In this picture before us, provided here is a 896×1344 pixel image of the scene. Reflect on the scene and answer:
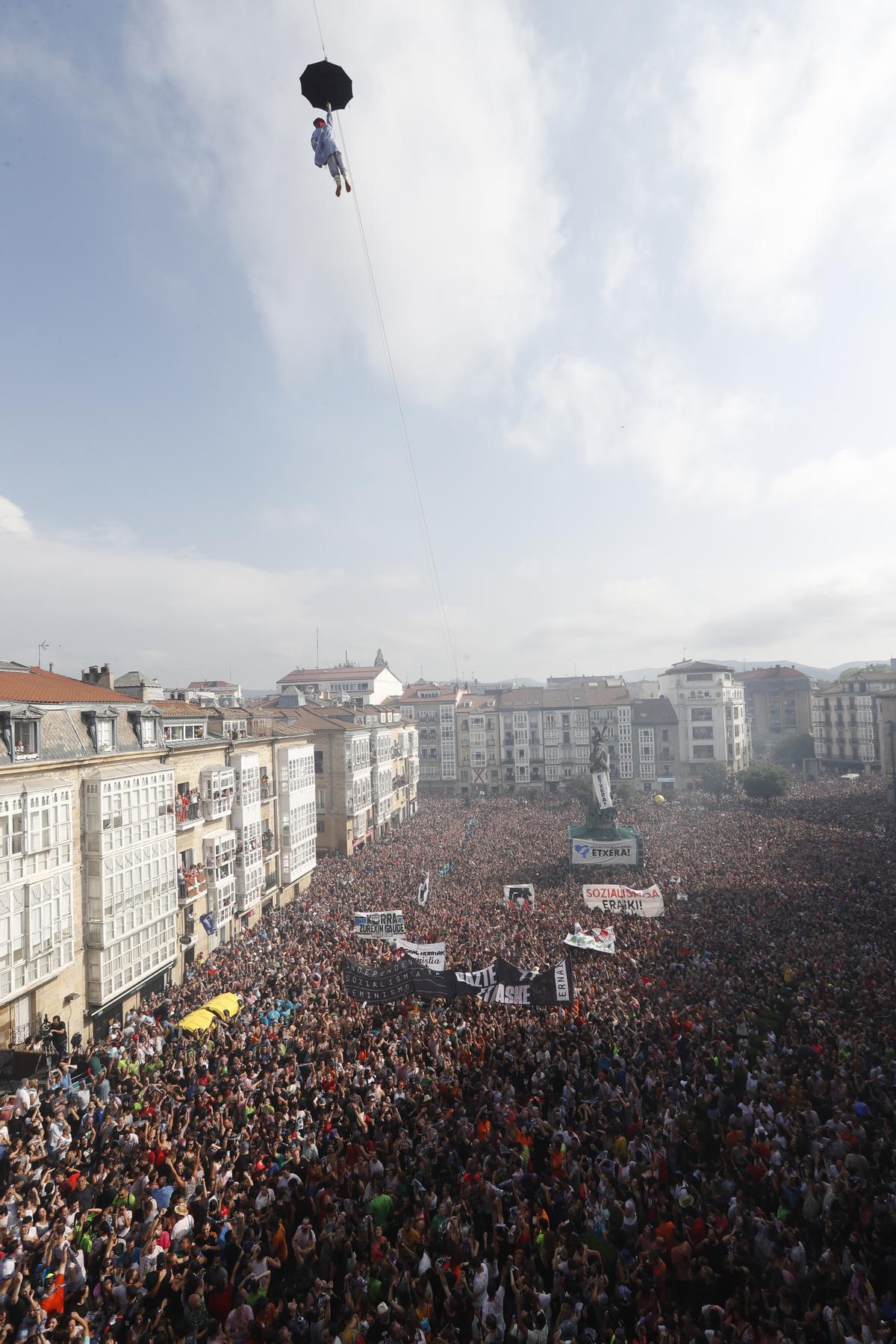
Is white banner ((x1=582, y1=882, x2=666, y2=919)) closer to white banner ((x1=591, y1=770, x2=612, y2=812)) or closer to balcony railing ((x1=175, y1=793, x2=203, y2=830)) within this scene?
white banner ((x1=591, y1=770, x2=612, y2=812))

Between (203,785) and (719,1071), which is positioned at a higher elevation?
(203,785)

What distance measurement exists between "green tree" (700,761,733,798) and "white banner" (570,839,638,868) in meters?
40.8

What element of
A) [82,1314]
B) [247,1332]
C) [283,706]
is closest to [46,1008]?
[82,1314]

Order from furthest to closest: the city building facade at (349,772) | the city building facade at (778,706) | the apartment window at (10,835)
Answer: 1. the city building facade at (778,706)
2. the city building facade at (349,772)
3. the apartment window at (10,835)

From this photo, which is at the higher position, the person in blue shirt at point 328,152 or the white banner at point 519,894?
the person in blue shirt at point 328,152

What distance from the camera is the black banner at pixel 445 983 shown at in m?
20.4

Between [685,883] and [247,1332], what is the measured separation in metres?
28.9

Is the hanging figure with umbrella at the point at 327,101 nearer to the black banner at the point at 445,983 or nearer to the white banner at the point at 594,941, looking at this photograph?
the black banner at the point at 445,983

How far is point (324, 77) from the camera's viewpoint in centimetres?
1277

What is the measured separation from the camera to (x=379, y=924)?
2897 cm

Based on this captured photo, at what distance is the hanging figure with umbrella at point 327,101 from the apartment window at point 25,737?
17190 millimetres

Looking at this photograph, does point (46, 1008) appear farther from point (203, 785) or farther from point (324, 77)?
point (324, 77)

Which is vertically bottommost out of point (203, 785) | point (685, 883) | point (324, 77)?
point (685, 883)

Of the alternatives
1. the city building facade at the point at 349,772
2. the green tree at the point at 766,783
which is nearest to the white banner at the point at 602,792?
the city building facade at the point at 349,772
